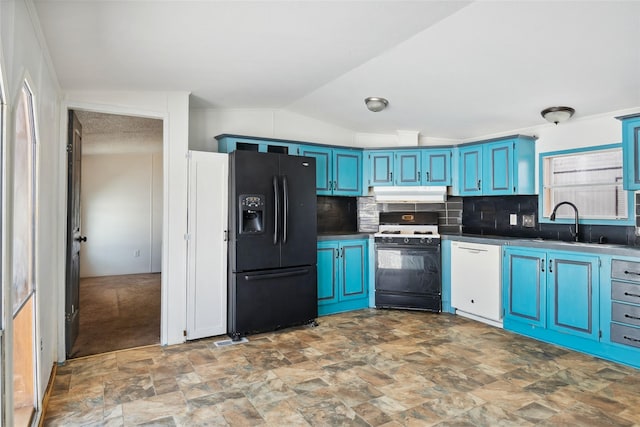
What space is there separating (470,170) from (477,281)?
1.30 meters

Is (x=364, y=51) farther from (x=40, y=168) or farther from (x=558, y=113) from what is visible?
(x=40, y=168)

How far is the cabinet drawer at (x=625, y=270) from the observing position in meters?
3.04

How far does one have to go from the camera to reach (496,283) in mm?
4047

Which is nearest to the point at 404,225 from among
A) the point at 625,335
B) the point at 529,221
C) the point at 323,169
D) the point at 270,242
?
the point at 323,169

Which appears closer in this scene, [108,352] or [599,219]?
[108,352]

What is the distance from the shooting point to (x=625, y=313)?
3.11 meters

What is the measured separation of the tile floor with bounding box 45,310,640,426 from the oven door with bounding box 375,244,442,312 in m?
0.82

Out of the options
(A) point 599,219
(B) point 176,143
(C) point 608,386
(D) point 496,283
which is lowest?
(C) point 608,386

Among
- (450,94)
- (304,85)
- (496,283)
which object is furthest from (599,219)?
(304,85)

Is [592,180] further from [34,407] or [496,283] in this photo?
[34,407]

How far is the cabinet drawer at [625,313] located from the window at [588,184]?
899 millimetres

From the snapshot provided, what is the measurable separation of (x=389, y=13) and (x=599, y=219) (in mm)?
2911

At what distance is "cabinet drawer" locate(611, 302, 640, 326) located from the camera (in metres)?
3.04

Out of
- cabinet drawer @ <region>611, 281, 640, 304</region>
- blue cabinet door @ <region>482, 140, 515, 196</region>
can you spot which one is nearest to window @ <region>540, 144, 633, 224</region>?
blue cabinet door @ <region>482, 140, 515, 196</region>
